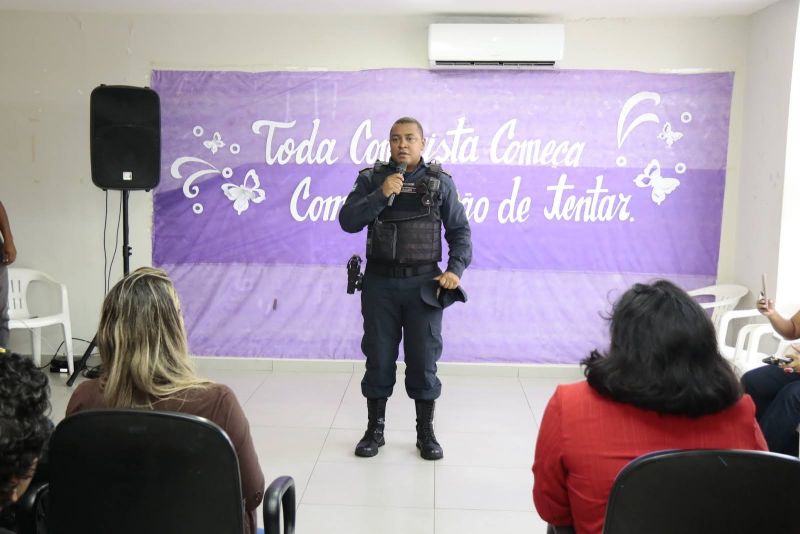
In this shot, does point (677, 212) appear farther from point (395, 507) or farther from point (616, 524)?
point (616, 524)

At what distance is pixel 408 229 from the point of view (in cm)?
367

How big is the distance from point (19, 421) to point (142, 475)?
1.49ft

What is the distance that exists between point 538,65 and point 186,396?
13.2 ft

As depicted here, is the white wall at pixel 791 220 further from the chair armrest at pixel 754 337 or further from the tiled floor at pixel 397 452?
the tiled floor at pixel 397 452

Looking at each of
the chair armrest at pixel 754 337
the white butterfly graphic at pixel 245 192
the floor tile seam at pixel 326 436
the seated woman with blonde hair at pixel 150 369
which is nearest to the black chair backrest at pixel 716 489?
the seated woman with blonde hair at pixel 150 369

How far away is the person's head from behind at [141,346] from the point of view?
180 cm

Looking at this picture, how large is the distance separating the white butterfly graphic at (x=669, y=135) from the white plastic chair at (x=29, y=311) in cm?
427

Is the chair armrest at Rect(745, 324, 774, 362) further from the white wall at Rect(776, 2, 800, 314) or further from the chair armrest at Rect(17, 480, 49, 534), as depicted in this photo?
the chair armrest at Rect(17, 480, 49, 534)

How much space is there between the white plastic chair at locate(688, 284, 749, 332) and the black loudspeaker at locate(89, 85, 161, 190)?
12.0 ft

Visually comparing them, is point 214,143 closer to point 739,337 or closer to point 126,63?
point 126,63

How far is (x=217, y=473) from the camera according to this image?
1.57 metres

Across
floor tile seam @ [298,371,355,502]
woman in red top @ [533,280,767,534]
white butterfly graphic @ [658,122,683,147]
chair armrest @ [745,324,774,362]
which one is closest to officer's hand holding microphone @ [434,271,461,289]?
floor tile seam @ [298,371,355,502]

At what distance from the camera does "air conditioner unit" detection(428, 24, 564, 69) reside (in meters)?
4.99

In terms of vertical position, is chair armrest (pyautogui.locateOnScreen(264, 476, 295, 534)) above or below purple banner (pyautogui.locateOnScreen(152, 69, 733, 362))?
below
